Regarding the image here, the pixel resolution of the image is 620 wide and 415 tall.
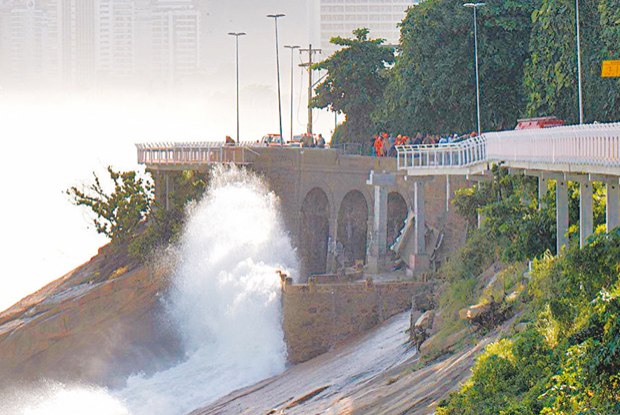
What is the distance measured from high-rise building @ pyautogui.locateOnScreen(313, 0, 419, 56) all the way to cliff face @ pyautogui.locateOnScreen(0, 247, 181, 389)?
10725 centimetres

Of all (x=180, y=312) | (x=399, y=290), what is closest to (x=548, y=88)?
(x=399, y=290)

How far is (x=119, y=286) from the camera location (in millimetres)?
48938

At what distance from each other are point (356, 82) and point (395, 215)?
14.4 metres

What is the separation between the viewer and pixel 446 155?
139 ft

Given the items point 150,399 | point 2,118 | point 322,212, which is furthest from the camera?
point 2,118

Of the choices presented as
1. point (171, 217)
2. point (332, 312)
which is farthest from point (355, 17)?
point (332, 312)

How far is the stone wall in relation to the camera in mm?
41781

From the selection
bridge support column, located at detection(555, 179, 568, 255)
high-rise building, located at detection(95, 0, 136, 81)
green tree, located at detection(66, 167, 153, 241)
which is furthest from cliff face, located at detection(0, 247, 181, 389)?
high-rise building, located at detection(95, 0, 136, 81)

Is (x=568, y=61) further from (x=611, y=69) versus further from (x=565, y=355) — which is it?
(x=565, y=355)

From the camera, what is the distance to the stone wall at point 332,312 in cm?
4178

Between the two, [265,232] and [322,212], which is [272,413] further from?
[322,212]

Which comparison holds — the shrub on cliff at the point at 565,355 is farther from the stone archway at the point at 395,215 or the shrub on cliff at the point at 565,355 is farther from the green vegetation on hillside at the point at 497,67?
the stone archway at the point at 395,215

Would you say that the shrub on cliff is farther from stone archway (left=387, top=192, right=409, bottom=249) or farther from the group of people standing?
stone archway (left=387, top=192, right=409, bottom=249)

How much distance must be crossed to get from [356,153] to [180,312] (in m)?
11.1
